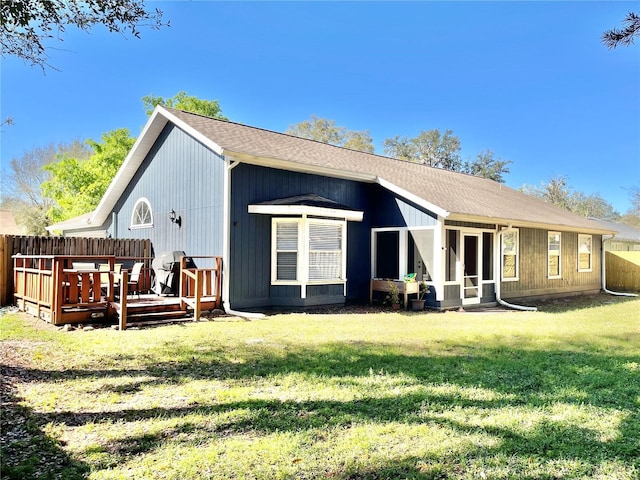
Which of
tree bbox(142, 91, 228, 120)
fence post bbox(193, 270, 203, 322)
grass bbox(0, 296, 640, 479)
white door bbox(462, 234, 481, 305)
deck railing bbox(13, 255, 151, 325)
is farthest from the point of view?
tree bbox(142, 91, 228, 120)

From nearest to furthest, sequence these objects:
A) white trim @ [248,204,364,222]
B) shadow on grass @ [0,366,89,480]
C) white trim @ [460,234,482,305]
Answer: shadow on grass @ [0,366,89,480], white trim @ [248,204,364,222], white trim @ [460,234,482,305]

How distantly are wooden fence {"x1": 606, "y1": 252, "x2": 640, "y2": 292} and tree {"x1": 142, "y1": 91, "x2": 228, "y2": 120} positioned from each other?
21.9m

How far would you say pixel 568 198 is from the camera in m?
41.7

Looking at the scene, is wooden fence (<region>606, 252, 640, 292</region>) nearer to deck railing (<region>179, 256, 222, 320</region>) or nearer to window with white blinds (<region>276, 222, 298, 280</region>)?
window with white blinds (<region>276, 222, 298, 280</region>)

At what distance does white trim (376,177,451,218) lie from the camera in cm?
1008

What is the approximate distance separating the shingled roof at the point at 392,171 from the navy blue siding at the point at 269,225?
458 mm

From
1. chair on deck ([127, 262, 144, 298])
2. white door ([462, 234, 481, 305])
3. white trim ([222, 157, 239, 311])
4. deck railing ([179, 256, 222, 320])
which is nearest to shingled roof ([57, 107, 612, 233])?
white trim ([222, 157, 239, 311])

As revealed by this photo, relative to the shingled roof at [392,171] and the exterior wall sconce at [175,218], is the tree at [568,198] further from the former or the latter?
the exterior wall sconce at [175,218]

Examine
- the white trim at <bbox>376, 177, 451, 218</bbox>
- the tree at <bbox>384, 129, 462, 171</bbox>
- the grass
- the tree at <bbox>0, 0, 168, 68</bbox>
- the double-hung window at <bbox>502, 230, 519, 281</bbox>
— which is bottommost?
the grass

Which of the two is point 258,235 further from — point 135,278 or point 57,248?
point 57,248

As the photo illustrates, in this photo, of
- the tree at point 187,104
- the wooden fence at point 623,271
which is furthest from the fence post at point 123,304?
the tree at point 187,104

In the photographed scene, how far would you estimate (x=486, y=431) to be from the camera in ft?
10.4

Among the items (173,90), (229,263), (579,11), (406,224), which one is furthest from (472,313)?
(173,90)

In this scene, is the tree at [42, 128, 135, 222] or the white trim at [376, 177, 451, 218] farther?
the tree at [42, 128, 135, 222]
